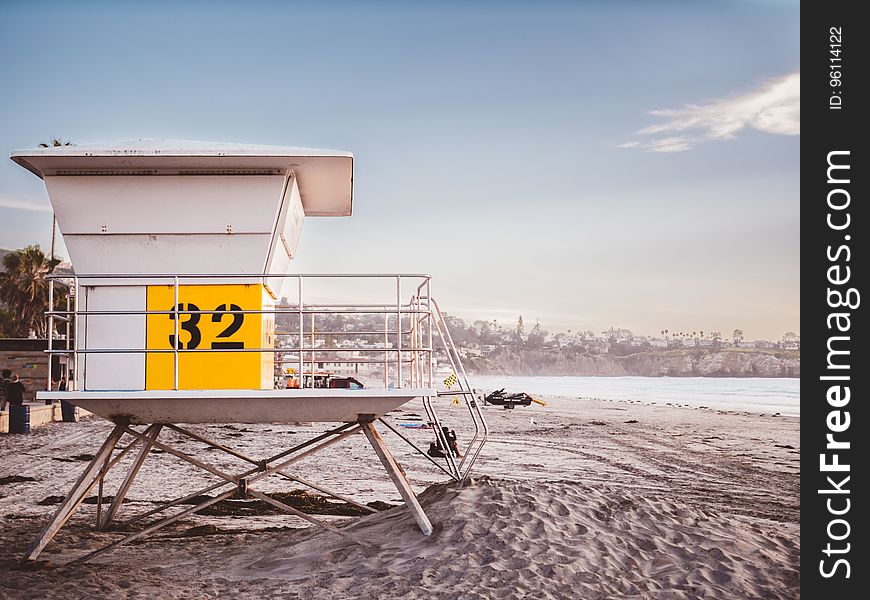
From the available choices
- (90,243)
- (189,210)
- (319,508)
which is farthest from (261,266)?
(319,508)

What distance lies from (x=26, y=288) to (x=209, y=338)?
60.5 metres

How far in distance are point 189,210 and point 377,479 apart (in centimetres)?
894

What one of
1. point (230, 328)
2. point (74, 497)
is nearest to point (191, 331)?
point (230, 328)

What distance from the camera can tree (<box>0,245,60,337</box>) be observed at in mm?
63219

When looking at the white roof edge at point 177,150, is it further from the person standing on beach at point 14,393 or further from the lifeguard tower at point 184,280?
the person standing on beach at point 14,393

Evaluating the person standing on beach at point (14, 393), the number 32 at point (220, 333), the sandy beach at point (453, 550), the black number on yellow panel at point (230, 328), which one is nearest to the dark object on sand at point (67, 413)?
the person standing on beach at point (14, 393)

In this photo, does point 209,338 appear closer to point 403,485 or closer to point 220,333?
point 220,333

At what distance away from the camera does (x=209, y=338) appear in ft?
30.5

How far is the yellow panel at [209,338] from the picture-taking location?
9.31 meters

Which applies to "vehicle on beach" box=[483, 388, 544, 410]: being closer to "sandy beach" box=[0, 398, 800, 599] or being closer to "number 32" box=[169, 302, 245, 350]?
"sandy beach" box=[0, 398, 800, 599]

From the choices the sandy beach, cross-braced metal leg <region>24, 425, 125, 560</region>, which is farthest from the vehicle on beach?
cross-braced metal leg <region>24, 425, 125, 560</region>

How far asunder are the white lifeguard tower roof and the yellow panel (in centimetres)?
138
